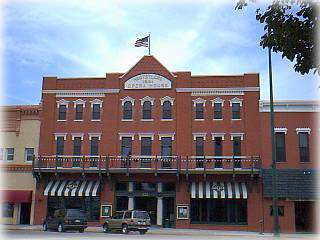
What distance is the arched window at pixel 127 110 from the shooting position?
37.3m

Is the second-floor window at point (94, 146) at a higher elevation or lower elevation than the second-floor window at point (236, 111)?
lower

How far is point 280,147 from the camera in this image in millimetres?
34562

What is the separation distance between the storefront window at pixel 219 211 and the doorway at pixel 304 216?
12.3 ft

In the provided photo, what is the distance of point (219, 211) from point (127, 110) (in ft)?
35.3

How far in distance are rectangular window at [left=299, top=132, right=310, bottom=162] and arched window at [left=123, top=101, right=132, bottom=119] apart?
13.3 metres

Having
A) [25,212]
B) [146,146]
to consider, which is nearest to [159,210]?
[146,146]

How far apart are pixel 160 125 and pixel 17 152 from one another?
1188cm

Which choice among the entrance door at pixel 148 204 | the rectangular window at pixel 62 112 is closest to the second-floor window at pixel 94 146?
the rectangular window at pixel 62 112

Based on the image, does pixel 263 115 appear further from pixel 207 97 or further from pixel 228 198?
pixel 228 198

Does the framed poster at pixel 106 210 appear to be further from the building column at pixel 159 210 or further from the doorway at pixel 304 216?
the doorway at pixel 304 216

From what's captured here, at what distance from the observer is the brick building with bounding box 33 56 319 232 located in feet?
113

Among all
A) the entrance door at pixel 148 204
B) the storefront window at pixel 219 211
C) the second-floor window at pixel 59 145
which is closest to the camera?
the storefront window at pixel 219 211

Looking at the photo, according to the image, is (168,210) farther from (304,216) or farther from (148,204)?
(304,216)

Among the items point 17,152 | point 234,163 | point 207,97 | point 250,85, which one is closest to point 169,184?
point 234,163
